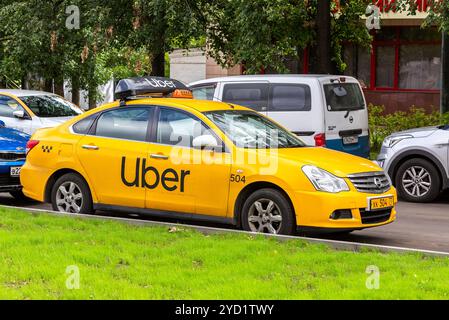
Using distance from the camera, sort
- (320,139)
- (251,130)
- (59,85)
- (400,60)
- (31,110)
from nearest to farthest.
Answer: (251,130) → (320,139) → (31,110) → (59,85) → (400,60)

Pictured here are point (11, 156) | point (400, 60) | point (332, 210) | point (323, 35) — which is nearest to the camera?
point (332, 210)

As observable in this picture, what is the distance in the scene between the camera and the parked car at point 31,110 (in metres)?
17.0

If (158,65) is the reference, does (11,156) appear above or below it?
below

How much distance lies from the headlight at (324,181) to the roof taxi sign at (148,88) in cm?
299

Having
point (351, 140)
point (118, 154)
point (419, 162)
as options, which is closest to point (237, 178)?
point (118, 154)

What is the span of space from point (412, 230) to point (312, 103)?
3.81m

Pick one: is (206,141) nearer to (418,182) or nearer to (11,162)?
(11,162)

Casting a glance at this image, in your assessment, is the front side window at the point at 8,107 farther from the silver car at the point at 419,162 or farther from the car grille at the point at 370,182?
the car grille at the point at 370,182

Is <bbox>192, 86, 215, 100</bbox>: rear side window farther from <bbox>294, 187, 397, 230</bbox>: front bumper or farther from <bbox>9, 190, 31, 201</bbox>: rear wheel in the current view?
<bbox>294, 187, 397, 230</bbox>: front bumper

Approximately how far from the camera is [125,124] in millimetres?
10375

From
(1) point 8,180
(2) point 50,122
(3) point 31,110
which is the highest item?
(3) point 31,110

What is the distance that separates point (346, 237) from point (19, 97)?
32.7 ft

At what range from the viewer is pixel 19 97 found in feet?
57.4

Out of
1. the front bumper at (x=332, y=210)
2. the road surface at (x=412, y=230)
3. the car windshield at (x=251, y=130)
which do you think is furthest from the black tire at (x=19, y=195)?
the front bumper at (x=332, y=210)
